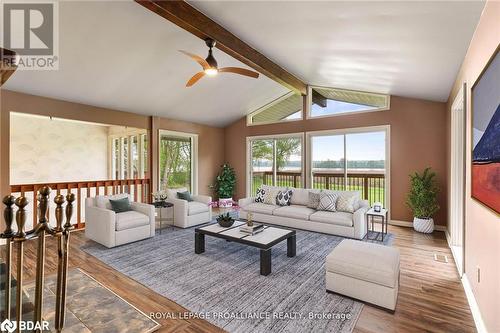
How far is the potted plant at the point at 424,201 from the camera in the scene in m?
4.82

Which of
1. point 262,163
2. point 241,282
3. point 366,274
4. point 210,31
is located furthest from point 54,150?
point 366,274

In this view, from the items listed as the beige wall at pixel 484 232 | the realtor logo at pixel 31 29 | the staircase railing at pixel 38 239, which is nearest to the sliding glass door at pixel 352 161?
the beige wall at pixel 484 232

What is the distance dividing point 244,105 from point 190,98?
1.72 m

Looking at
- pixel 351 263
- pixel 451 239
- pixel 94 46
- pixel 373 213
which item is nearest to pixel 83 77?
pixel 94 46

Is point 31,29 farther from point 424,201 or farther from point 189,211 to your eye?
point 424,201

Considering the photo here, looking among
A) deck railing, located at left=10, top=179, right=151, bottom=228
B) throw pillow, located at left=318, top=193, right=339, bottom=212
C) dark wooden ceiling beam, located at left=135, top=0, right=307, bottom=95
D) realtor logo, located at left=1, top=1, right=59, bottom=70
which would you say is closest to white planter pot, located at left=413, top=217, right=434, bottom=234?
throw pillow, located at left=318, top=193, right=339, bottom=212

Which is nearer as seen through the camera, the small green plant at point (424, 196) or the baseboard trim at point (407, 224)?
the small green plant at point (424, 196)

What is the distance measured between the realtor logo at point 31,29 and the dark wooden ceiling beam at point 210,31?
121 cm

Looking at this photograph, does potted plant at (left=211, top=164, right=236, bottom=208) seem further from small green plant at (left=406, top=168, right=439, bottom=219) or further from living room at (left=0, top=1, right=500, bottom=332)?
small green plant at (left=406, top=168, right=439, bottom=219)

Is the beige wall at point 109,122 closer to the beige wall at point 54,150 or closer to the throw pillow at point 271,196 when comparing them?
the beige wall at point 54,150

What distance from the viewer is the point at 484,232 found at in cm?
205

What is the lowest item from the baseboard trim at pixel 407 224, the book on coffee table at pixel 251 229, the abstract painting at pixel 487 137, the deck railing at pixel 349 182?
the baseboard trim at pixel 407 224

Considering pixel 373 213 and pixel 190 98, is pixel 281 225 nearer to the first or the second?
pixel 373 213

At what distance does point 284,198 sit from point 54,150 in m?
6.59
